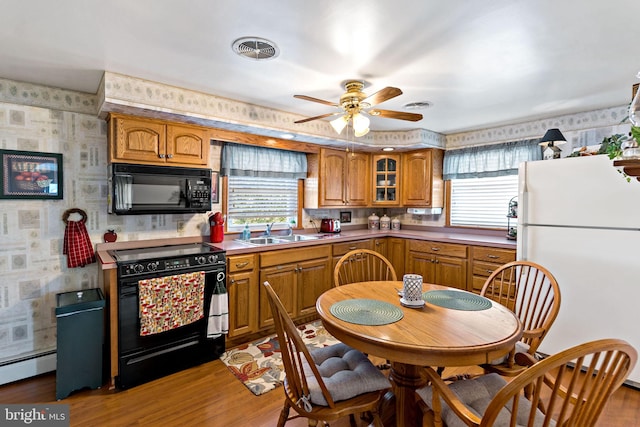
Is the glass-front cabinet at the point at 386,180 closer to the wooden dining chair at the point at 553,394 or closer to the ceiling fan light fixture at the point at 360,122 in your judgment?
the ceiling fan light fixture at the point at 360,122

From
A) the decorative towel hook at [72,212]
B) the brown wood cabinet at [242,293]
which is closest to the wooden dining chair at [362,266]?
the brown wood cabinet at [242,293]

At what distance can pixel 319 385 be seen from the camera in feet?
4.78

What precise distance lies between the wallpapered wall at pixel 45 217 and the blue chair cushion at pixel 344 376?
2.17 metres

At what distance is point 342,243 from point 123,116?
245 cm

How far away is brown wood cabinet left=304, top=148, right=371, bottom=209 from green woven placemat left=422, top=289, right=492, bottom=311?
86.0 inches

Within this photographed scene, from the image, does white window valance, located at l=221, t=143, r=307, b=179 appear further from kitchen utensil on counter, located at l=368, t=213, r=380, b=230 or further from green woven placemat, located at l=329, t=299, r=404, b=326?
green woven placemat, located at l=329, t=299, r=404, b=326

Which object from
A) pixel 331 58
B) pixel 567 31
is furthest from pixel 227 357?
pixel 567 31

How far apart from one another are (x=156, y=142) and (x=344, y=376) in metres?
2.31

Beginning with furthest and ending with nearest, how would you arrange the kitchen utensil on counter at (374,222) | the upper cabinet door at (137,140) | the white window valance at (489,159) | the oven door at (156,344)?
the kitchen utensil on counter at (374,222) → the white window valance at (489,159) → the upper cabinet door at (137,140) → the oven door at (156,344)

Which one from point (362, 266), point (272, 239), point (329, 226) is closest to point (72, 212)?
point (272, 239)

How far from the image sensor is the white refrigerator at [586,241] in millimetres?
2283

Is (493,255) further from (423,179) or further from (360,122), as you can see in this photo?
(360,122)

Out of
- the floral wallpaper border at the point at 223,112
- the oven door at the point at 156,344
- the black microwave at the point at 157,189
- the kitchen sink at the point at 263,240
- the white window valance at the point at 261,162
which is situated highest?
the floral wallpaper border at the point at 223,112

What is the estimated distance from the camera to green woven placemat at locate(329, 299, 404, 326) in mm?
1633
